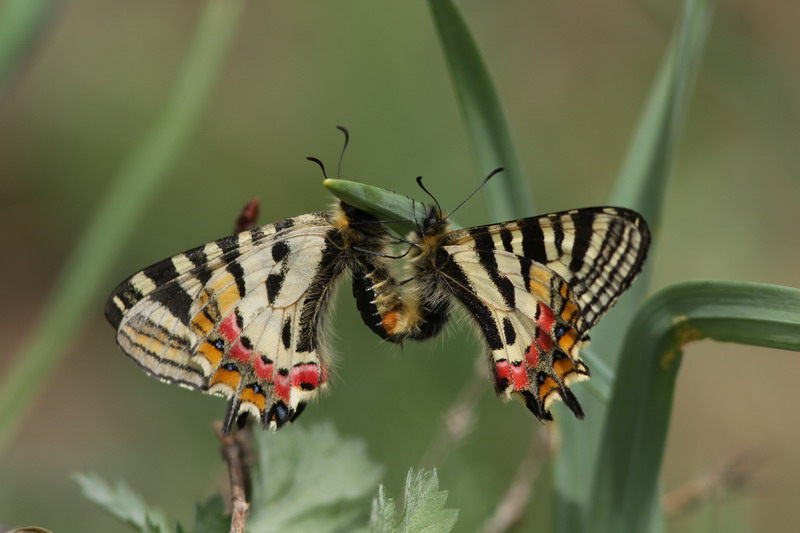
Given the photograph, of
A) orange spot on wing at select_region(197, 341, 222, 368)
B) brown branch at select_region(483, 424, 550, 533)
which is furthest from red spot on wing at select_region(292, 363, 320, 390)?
brown branch at select_region(483, 424, 550, 533)

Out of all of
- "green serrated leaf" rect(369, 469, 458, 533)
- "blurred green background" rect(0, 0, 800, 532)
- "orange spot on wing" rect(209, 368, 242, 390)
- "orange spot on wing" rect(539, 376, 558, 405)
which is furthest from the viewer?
"blurred green background" rect(0, 0, 800, 532)

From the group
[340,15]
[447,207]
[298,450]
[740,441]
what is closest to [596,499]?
[298,450]

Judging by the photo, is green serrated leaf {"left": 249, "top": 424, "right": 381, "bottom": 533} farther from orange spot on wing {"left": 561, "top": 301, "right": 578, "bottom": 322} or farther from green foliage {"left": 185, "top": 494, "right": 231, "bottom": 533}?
orange spot on wing {"left": 561, "top": 301, "right": 578, "bottom": 322}

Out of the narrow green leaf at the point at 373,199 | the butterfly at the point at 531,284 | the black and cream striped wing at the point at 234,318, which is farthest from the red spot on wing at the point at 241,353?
the narrow green leaf at the point at 373,199

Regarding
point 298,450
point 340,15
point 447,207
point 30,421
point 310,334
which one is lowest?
point 30,421

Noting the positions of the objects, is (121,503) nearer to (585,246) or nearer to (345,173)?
(585,246)

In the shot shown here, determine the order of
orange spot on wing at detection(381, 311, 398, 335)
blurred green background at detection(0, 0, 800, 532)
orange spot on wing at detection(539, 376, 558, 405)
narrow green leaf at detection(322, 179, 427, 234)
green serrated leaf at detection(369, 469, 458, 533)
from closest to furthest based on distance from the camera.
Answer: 1. green serrated leaf at detection(369, 469, 458, 533)
2. narrow green leaf at detection(322, 179, 427, 234)
3. orange spot on wing at detection(539, 376, 558, 405)
4. orange spot on wing at detection(381, 311, 398, 335)
5. blurred green background at detection(0, 0, 800, 532)

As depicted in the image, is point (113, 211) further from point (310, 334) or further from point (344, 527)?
point (344, 527)

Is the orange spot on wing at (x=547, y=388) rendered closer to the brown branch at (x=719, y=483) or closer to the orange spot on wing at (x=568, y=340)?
the orange spot on wing at (x=568, y=340)
